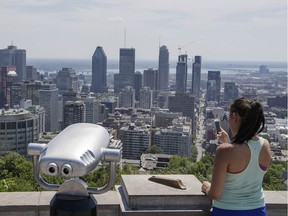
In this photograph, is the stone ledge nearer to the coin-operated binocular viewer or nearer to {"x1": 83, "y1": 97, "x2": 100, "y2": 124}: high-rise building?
the coin-operated binocular viewer

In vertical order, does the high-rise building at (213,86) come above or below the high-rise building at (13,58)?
below

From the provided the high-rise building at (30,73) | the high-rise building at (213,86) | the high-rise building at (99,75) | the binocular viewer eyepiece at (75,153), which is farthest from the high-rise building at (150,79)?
the binocular viewer eyepiece at (75,153)

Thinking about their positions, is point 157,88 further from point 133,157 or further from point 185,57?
point 133,157

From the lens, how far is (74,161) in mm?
1124

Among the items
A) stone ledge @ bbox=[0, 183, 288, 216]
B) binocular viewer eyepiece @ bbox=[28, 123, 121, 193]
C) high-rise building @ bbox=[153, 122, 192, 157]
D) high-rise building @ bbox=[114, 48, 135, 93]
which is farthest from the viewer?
high-rise building @ bbox=[114, 48, 135, 93]

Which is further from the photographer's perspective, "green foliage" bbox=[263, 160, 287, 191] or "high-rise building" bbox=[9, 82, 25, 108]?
"high-rise building" bbox=[9, 82, 25, 108]

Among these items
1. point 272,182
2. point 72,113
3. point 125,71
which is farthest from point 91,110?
point 272,182

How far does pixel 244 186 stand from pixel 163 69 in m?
89.0

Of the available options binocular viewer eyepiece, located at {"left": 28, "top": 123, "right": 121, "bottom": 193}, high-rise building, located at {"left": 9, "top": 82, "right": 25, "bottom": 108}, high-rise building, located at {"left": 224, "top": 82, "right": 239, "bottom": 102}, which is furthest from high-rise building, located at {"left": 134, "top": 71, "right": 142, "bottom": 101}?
binocular viewer eyepiece, located at {"left": 28, "top": 123, "right": 121, "bottom": 193}

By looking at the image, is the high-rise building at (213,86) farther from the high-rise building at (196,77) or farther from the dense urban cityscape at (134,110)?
the high-rise building at (196,77)

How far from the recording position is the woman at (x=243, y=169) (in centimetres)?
141

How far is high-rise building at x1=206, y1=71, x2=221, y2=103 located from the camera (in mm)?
78838

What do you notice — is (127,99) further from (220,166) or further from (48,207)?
(220,166)

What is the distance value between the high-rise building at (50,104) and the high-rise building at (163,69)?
29305 millimetres
